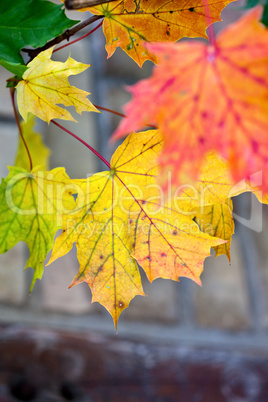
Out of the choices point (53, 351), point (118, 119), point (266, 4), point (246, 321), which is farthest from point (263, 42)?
point (246, 321)

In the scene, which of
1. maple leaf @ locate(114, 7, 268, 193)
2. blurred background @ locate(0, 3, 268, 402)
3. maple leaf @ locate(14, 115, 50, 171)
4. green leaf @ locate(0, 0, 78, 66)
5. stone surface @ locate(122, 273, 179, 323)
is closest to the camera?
maple leaf @ locate(114, 7, 268, 193)

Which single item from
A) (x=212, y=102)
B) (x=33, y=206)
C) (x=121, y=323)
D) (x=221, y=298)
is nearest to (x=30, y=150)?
(x=33, y=206)

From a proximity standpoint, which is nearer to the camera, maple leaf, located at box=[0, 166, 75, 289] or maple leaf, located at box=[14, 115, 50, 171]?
maple leaf, located at box=[0, 166, 75, 289]

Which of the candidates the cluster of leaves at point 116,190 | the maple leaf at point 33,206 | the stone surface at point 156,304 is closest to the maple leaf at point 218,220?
the cluster of leaves at point 116,190

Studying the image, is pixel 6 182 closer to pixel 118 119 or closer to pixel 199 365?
pixel 199 365

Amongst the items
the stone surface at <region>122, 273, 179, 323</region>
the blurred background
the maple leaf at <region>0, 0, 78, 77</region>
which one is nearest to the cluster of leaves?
the maple leaf at <region>0, 0, 78, 77</region>

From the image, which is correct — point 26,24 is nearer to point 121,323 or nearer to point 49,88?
point 49,88

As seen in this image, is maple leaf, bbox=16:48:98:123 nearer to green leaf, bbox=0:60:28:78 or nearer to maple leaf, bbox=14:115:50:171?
green leaf, bbox=0:60:28:78

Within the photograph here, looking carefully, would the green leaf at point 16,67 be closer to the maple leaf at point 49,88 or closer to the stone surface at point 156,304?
the maple leaf at point 49,88
